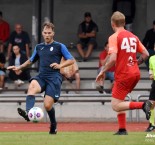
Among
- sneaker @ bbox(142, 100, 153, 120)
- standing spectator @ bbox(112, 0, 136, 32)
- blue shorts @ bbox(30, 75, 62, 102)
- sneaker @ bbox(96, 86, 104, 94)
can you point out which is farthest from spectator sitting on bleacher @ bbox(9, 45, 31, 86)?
sneaker @ bbox(142, 100, 153, 120)

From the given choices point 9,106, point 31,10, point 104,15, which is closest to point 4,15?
point 31,10

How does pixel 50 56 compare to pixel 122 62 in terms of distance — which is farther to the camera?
pixel 50 56

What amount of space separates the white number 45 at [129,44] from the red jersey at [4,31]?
47.0 ft

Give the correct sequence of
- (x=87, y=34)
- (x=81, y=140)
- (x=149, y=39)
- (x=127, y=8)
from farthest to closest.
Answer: (x=127, y=8) → (x=87, y=34) → (x=149, y=39) → (x=81, y=140)

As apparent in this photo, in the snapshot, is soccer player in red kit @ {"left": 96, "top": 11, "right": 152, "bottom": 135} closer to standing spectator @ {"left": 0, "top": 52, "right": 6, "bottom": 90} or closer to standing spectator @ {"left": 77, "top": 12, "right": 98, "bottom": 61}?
standing spectator @ {"left": 0, "top": 52, "right": 6, "bottom": 90}

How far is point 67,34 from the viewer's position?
92.7 ft

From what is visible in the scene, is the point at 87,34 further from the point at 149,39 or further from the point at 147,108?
the point at 147,108

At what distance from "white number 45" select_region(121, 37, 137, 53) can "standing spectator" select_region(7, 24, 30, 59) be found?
12967 millimetres

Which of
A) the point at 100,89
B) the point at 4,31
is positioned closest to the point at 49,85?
the point at 100,89

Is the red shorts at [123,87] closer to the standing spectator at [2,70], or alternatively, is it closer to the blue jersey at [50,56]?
the blue jersey at [50,56]

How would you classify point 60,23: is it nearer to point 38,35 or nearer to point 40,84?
point 38,35

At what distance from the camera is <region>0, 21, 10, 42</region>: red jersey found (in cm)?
2691

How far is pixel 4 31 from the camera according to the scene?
26984 mm

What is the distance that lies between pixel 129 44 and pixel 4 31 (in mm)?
14472
